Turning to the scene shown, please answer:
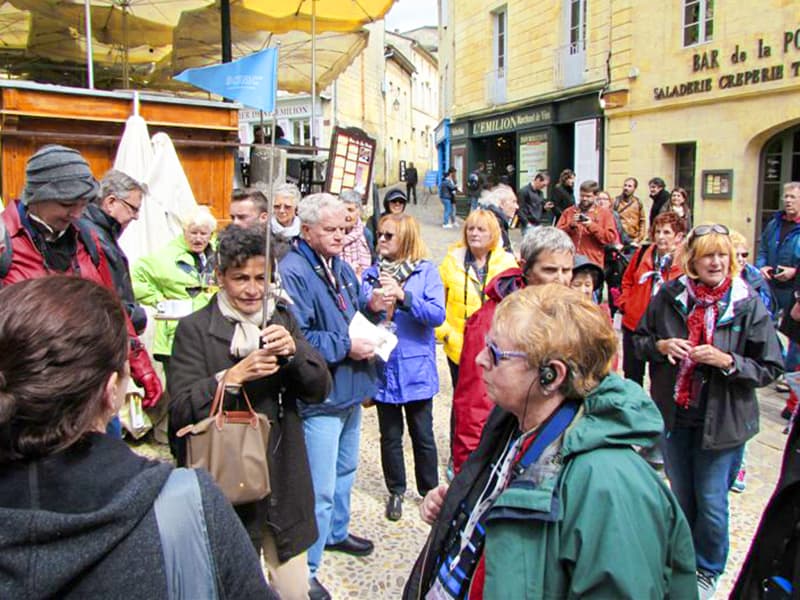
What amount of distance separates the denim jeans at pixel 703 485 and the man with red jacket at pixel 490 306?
95 centimetres

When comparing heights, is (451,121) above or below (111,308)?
above

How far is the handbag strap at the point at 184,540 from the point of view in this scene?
1200mm

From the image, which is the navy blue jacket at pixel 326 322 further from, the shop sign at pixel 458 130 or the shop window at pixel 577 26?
the shop sign at pixel 458 130

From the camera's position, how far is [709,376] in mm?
3203

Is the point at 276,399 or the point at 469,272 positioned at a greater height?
the point at 469,272

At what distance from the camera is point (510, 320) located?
1.82m

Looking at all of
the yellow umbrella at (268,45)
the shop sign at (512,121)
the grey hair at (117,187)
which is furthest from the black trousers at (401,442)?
the shop sign at (512,121)

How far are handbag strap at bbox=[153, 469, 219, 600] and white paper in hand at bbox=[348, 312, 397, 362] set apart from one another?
6.85 feet

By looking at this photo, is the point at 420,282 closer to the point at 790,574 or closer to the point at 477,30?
the point at 790,574

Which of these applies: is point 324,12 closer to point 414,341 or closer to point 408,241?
point 408,241

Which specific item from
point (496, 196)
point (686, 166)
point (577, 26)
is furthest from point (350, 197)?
point (577, 26)

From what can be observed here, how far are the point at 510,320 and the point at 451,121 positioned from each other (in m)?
22.9

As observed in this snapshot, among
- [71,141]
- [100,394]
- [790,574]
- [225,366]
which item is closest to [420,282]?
[225,366]

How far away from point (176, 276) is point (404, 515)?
2.11 meters
